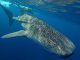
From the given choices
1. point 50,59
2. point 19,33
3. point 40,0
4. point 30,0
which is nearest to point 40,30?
point 19,33

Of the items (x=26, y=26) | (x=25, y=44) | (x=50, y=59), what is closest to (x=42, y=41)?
(x=26, y=26)

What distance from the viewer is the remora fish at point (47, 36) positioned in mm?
5570

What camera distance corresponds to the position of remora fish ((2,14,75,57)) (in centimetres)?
557

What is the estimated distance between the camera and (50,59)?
1962 inches

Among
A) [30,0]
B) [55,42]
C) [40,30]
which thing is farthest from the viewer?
[30,0]

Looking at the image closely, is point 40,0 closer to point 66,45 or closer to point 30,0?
point 30,0

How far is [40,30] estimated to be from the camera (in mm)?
7277

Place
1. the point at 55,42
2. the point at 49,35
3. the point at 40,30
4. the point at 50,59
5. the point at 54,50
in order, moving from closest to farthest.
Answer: the point at 54,50
the point at 55,42
the point at 49,35
the point at 40,30
the point at 50,59

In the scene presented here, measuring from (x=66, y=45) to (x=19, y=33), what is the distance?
2.30m

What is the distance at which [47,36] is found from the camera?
263 inches

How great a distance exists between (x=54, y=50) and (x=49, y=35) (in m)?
1.11

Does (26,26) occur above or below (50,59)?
above

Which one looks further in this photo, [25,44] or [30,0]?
[25,44]

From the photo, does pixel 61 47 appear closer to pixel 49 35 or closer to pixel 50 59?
pixel 49 35
